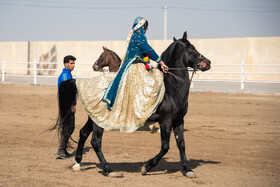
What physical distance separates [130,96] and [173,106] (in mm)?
643

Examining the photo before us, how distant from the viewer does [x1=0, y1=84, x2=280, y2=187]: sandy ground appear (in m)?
5.42

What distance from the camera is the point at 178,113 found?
221 inches

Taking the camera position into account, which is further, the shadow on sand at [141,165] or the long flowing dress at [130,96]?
the shadow on sand at [141,165]

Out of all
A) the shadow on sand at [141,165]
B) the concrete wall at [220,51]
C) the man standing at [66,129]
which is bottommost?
the shadow on sand at [141,165]

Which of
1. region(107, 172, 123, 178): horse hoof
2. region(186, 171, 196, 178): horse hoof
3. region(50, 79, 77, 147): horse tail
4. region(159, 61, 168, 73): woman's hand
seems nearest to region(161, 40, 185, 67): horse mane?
region(159, 61, 168, 73): woman's hand

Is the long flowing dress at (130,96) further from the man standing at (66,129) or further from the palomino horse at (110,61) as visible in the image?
the palomino horse at (110,61)

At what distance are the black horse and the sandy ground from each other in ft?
0.82

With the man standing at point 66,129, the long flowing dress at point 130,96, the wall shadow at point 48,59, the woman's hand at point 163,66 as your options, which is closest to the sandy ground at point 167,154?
the man standing at point 66,129

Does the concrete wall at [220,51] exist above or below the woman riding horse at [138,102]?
above

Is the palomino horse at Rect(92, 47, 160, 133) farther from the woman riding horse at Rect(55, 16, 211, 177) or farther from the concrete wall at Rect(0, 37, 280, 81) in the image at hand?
the concrete wall at Rect(0, 37, 280, 81)

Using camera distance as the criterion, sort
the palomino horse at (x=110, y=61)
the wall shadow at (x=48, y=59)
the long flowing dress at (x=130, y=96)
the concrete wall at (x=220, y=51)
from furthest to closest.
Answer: the wall shadow at (x=48, y=59), the concrete wall at (x=220, y=51), the palomino horse at (x=110, y=61), the long flowing dress at (x=130, y=96)

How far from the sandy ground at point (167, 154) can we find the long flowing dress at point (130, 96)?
829mm

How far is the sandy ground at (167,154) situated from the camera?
542cm

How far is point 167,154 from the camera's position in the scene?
7.27 meters
